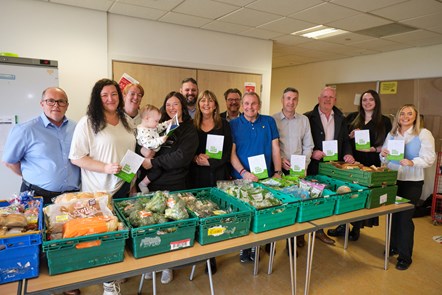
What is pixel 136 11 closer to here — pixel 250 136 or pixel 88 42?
pixel 88 42

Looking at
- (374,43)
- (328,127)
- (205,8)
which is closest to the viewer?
(328,127)

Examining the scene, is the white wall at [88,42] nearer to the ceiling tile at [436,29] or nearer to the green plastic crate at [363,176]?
the green plastic crate at [363,176]

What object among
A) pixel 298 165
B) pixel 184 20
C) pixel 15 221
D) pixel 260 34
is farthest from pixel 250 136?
A: pixel 260 34

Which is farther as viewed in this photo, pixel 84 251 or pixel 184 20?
pixel 184 20

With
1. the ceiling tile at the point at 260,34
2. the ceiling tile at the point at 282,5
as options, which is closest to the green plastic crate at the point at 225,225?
the ceiling tile at the point at 282,5

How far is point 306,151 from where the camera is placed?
2965 mm

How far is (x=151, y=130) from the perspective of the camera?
212 centimetres

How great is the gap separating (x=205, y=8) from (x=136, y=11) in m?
0.89

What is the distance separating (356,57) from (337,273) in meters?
4.85

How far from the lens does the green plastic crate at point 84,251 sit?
125 centimetres

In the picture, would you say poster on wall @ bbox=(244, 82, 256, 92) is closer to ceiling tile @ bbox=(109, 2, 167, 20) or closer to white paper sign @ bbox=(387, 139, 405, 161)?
ceiling tile @ bbox=(109, 2, 167, 20)

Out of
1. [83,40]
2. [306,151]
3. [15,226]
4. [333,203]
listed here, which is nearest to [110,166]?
[15,226]

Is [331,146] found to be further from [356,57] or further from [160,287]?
[356,57]

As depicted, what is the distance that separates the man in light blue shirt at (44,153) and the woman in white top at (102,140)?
6.9 inches
